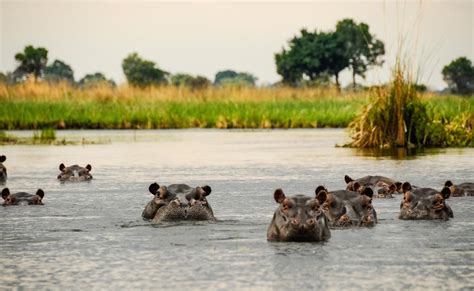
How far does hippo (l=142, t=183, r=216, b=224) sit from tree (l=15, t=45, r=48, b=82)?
71.6m

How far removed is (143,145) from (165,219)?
1374 cm

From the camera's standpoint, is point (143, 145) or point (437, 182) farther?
point (143, 145)

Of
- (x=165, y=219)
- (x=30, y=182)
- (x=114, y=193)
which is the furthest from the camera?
(x=30, y=182)

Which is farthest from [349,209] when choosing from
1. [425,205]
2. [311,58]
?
[311,58]

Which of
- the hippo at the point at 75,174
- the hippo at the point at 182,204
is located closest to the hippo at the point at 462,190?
the hippo at the point at 182,204

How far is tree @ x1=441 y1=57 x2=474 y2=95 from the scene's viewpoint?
91312mm

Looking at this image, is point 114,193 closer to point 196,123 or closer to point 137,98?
point 196,123

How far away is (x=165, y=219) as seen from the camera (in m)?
10.1

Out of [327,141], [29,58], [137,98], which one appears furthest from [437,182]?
[29,58]

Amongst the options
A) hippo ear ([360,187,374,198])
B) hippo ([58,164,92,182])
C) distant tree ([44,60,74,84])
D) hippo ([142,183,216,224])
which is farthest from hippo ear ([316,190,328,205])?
distant tree ([44,60,74,84])

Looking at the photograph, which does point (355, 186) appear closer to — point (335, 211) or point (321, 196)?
point (335, 211)

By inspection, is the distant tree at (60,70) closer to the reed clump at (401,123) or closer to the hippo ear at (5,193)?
the reed clump at (401,123)

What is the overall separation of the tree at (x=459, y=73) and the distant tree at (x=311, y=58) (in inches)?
724

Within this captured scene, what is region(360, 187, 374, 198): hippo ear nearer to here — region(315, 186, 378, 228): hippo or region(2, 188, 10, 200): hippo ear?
region(315, 186, 378, 228): hippo
